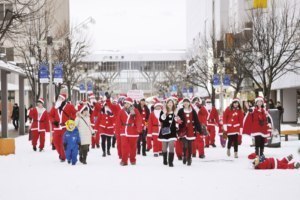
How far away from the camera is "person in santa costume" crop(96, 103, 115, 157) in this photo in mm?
17062

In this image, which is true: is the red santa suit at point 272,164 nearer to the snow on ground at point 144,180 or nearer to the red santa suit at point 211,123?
the snow on ground at point 144,180

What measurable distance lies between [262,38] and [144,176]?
1794 cm

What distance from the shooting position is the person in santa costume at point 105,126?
17.1 m

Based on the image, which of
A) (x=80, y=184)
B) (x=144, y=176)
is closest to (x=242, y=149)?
(x=144, y=176)

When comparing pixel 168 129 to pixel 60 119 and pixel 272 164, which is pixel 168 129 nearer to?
pixel 272 164

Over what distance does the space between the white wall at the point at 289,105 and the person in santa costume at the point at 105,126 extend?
2717 centimetres

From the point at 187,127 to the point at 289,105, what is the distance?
3025 cm

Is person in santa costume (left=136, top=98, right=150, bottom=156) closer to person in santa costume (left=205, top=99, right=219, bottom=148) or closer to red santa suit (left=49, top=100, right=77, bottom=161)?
person in santa costume (left=205, top=99, right=219, bottom=148)

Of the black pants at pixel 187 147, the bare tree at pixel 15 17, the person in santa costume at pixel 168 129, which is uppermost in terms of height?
the bare tree at pixel 15 17

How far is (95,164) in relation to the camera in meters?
14.3

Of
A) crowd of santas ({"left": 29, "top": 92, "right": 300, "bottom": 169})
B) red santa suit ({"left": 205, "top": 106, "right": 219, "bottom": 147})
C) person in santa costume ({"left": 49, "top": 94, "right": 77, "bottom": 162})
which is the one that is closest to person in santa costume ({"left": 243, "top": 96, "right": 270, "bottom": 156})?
crowd of santas ({"left": 29, "top": 92, "right": 300, "bottom": 169})

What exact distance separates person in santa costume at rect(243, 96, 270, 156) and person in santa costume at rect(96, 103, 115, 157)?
426 cm

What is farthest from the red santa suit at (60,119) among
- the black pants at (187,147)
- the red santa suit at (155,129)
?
the black pants at (187,147)

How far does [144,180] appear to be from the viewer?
431 inches
